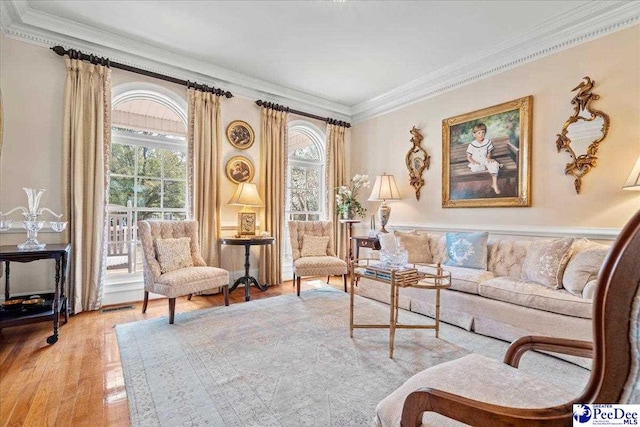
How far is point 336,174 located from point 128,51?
3363 mm

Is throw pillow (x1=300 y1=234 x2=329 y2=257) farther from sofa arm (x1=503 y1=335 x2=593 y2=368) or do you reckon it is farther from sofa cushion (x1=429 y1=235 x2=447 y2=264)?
sofa arm (x1=503 y1=335 x2=593 y2=368)

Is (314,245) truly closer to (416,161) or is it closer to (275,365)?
(416,161)

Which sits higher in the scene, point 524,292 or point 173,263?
point 173,263

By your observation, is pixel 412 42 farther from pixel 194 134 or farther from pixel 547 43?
pixel 194 134

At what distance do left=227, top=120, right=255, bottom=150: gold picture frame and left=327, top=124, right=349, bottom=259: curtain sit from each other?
1.46m

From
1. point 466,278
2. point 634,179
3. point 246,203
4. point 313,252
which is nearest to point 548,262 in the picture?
point 466,278

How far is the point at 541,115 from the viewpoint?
3.21 meters

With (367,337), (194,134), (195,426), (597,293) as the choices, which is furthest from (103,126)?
(597,293)

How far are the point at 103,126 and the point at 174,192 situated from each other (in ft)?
3.60

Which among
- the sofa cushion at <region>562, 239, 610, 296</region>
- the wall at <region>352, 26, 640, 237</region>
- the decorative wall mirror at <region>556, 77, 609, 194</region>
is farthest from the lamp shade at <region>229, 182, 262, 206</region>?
the decorative wall mirror at <region>556, 77, 609, 194</region>

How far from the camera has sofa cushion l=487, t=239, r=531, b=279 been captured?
10.0ft

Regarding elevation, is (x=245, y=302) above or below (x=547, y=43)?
below

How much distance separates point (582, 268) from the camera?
2369mm

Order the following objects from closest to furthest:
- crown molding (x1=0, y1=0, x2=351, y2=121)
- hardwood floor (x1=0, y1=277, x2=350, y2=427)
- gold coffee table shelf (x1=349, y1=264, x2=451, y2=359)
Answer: hardwood floor (x1=0, y1=277, x2=350, y2=427)
gold coffee table shelf (x1=349, y1=264, x2=451, y2=359)
crown molding (x1=0, y1=0, x2=351, y2=121)
